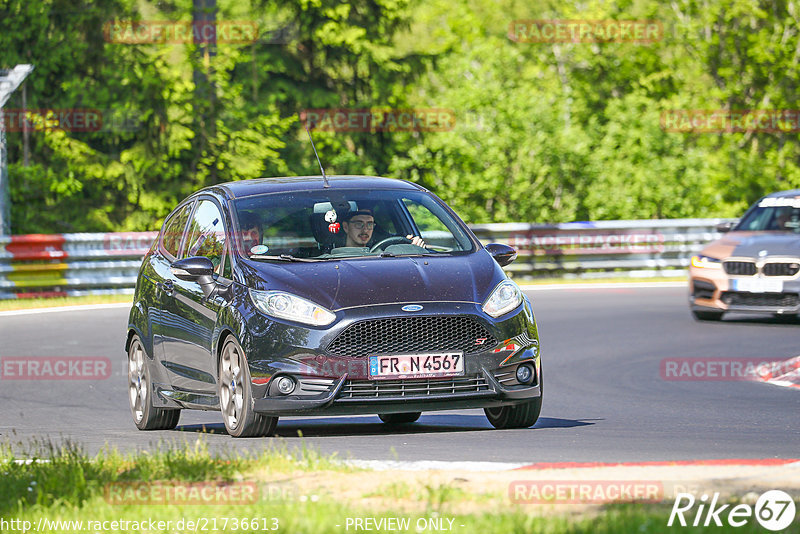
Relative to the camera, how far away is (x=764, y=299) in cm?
1877

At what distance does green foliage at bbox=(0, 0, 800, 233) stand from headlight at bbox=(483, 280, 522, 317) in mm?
21642

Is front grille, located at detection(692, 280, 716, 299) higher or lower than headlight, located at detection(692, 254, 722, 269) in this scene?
lower

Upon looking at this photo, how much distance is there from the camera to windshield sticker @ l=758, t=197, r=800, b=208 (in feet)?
65.1

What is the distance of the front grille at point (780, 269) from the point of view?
18531 millimetres

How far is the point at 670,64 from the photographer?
43500mm

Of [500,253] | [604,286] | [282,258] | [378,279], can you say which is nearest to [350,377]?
[378,279]

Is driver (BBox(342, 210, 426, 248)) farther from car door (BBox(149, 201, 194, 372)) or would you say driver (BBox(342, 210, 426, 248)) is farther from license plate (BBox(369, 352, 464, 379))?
car door (BBox(149, 201, 194, 372))

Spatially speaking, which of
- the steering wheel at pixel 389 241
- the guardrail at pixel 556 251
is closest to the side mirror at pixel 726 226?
the guardrail at pixel 556 251

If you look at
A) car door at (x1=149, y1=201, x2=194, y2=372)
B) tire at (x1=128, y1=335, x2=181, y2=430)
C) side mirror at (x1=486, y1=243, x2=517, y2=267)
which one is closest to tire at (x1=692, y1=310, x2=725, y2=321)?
car door at (x1=149, y1=201, x2=194, y2=372)

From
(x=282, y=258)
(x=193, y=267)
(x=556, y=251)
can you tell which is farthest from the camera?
(x=556, y=251)

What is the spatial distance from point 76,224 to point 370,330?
23138mm

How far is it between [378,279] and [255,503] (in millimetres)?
3137

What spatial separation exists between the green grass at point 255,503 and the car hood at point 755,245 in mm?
12168

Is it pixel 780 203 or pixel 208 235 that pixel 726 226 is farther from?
pixel 208 235
